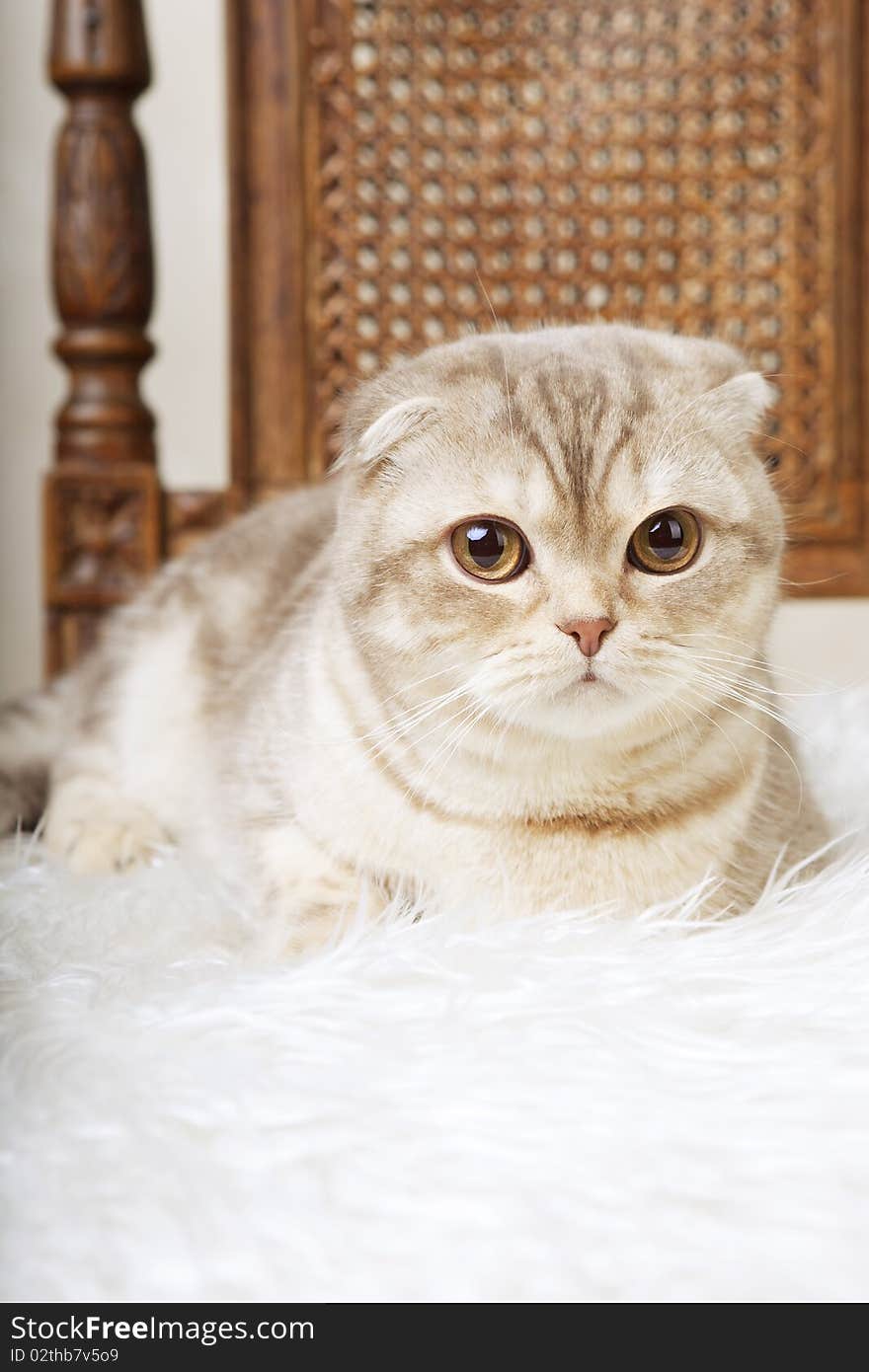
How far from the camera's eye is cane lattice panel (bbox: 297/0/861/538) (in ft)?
5.99

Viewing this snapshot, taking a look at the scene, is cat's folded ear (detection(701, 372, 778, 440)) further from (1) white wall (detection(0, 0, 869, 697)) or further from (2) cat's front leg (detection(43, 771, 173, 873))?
(1) white wall (detection(0, 0, 869, 697))

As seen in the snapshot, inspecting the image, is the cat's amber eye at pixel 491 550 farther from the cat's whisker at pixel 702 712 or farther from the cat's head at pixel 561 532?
the cat's whisker at pixel 702 712

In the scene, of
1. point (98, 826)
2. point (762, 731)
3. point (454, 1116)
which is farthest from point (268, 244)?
point (454, 1116)

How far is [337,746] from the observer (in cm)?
96

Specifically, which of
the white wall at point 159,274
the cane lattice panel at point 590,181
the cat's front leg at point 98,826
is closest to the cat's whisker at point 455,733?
the cat's front leg at point 98,826

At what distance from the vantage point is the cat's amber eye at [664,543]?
84 centimetres

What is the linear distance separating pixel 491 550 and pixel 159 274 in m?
1.65

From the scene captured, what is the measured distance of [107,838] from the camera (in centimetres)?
120

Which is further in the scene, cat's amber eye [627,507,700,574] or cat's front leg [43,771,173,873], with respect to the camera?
cat's front leg [43,771,173,873]

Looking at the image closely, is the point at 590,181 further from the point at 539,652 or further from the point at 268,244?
the point at 539,652

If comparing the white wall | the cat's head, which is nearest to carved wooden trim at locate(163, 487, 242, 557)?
the white wall

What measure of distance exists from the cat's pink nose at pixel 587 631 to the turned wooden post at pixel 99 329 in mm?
1160

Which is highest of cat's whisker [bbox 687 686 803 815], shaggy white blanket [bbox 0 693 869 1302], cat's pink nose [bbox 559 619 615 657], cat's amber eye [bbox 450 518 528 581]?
cat's amber eye [bbox 450 518 528 581]

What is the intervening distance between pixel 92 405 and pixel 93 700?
0.57 meters
